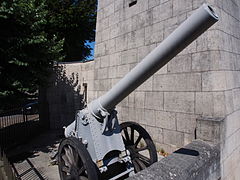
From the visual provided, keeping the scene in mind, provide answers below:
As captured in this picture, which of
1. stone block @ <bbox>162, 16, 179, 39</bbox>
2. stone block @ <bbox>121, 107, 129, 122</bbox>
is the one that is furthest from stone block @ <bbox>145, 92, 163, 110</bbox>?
stone block @ <bbox>162, 16, 179, 39</bbox>

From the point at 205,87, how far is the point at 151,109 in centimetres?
123

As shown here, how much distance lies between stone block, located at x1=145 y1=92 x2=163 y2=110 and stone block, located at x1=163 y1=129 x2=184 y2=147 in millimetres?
513

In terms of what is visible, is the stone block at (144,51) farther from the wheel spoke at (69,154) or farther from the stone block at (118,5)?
the wheel spoke at (69,154)

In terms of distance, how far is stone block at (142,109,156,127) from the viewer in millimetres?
3504

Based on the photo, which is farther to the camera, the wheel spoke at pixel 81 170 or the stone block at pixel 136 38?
the stone block at pixel 136 38

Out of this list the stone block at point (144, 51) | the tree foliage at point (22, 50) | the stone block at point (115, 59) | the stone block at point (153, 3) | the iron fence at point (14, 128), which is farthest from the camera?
the iron fence at point (14, 128)

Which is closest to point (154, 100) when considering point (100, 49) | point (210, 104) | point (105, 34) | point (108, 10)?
point (210, 104)

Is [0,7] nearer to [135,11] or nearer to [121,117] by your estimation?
[135,11]

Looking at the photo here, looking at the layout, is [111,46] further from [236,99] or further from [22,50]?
[236,99]

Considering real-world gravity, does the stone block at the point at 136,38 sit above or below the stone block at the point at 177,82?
above

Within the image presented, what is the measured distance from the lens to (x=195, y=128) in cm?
281

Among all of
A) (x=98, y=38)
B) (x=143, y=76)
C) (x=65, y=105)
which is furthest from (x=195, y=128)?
(x=65, y=105)

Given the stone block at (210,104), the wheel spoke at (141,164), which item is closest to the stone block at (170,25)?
the stone block at (210,104)

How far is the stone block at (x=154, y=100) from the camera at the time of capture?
335 centimetres
